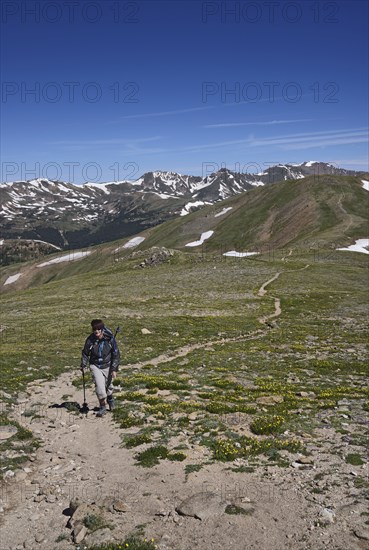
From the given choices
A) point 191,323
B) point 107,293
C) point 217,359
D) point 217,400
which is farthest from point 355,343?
point 107,293

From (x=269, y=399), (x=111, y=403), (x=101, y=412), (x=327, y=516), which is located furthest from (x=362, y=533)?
(x=111, y=403)

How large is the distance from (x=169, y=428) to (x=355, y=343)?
25287 mm

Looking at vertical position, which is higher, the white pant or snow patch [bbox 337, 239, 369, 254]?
snow patch [bbox 337, 239, 369, 254]

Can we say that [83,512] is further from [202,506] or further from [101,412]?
[101,412]

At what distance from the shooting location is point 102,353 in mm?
21375

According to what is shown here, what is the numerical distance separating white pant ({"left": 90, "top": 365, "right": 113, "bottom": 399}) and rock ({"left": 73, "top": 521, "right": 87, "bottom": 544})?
8.97m

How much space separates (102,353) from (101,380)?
1.36 m

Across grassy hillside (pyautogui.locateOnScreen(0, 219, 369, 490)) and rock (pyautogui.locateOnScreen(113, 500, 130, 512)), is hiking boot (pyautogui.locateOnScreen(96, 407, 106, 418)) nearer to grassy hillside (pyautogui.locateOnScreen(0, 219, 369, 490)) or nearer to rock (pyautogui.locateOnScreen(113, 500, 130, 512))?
grassy hillside (pyautogui.locateOnScreen(0, 219, 369, 490))

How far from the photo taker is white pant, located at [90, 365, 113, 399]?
2083 centimetres

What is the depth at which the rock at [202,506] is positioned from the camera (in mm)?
12273

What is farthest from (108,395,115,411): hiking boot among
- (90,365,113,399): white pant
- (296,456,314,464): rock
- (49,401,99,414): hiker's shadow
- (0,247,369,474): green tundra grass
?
(296,456,314,464): rock

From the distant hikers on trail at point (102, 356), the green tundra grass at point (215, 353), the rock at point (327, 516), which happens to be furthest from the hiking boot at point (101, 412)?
the rock at point (327, 516)

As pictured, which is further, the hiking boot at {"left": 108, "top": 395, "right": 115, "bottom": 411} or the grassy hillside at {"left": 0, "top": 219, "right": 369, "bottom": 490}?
the hiking boot at {"left": 108, "top": 395, "right": 115, "bottom": 411}

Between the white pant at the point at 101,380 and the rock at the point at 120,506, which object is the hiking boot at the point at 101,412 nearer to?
the white pant at the point at 101,380
